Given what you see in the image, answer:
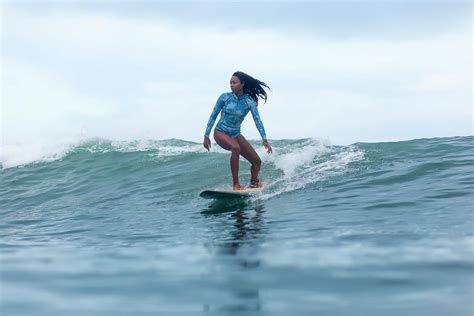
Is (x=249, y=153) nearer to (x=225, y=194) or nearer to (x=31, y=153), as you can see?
(x=225, y=194)

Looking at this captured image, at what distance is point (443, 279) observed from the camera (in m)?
3.44

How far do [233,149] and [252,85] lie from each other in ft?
4.33

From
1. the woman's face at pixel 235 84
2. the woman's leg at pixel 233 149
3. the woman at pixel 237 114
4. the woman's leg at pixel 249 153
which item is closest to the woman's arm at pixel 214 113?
the woman at pixel 237 114

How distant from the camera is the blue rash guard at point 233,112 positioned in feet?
30.6

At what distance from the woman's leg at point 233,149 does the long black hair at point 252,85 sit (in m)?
0.96

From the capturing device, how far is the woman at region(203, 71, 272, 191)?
9289 mm

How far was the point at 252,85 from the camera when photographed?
9.44m

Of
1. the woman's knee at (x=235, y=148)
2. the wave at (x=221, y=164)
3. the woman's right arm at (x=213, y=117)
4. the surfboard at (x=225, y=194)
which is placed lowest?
the surfboard at (x=225, y=194)

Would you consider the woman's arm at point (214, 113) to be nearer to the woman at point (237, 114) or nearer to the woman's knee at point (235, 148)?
the woman at point (237, 114)

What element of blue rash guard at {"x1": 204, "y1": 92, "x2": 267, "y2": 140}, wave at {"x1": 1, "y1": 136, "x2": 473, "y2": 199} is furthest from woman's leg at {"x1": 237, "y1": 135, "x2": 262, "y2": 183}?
wave at {"x1": 1, "y1": 136, "x2": 473, "y2": 199}

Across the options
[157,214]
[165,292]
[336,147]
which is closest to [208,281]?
[165,292]

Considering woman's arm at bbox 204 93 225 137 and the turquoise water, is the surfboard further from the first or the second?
woman's arm at bbox 204 93 225 137

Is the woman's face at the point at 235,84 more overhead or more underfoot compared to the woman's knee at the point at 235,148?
more overhead

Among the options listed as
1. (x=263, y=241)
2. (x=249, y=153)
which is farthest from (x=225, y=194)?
(x=263, y=241)
